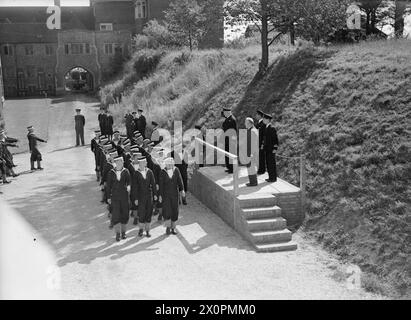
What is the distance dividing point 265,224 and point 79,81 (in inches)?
2435

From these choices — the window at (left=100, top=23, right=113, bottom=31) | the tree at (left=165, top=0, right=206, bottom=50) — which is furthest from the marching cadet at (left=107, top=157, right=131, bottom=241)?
the window at (left=100, top=23, right=113, bottom=31)

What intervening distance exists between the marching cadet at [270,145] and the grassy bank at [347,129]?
1.15m

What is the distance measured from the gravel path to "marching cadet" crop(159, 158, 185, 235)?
0.36 m

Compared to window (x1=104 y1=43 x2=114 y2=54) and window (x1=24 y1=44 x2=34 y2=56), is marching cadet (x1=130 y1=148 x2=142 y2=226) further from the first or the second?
window (x1=24 y1=44 x2=34 y2=56)

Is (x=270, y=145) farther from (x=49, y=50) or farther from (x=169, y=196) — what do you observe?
(x=49, y=50)

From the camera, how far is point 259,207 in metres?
11.7

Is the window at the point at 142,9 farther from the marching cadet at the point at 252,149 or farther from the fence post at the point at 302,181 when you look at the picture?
the fence post at the point at 302,181

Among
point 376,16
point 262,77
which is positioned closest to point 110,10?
point 376,16

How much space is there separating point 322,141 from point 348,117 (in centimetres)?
114

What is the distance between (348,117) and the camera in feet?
49.0

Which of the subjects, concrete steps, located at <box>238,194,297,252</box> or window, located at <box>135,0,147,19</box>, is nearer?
concrete steps, located at <box>238,194,297,252</box>

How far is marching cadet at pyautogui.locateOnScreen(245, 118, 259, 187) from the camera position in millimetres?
12680

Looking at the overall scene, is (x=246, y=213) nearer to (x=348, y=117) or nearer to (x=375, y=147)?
(x=375, y=147)
